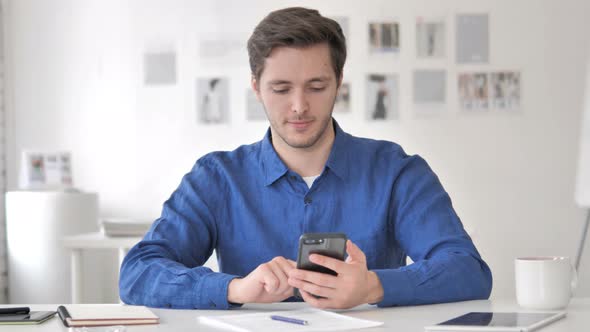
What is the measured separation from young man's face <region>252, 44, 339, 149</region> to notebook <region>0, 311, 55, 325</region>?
2.21ft

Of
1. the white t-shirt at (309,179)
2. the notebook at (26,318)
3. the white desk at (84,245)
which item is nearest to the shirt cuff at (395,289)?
the white t-shirt at (309,179)

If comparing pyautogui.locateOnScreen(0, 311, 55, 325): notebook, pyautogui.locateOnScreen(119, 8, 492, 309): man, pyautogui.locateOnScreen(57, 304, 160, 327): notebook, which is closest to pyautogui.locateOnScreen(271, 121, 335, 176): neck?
pyautogui.locateOnScreen(119, 8, 492, 309): man

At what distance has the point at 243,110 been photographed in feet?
16.4

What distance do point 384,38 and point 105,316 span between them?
11.8 ft

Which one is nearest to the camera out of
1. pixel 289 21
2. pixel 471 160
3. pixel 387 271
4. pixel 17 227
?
pixel 387 271

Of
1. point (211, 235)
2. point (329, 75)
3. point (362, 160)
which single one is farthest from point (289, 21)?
point (211, 235)

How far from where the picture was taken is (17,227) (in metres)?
4.57

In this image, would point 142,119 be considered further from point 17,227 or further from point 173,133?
point 17,227

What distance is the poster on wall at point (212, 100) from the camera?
5008 millimetres

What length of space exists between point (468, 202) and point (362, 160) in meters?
2.92

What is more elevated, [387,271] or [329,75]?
[329,75]

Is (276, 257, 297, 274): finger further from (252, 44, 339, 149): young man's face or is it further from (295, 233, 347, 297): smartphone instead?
(252, 44, 339, 149): young man's face

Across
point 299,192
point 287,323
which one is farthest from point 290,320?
point 299,192

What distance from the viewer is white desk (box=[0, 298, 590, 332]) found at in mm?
1467
